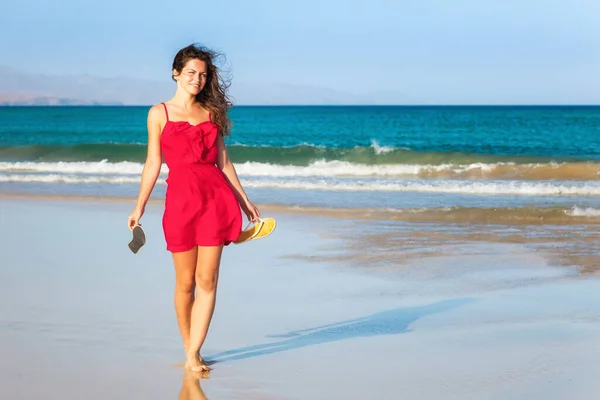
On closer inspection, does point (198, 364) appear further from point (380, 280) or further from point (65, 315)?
point (380, 280)

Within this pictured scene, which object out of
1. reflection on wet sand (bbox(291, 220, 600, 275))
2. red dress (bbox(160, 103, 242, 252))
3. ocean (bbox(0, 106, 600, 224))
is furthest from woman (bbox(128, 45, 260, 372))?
ocean (bbox(0, 106, 600, 224))

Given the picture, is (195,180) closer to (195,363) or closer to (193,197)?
(193,197)

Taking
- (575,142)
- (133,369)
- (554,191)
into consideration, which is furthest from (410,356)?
(575,142)

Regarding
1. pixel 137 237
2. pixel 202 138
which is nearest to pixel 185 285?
pixel 137 237

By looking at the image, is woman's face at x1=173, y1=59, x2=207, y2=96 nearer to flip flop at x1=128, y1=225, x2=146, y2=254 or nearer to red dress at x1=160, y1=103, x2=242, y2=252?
red dress at x1=160, y1=103, x2=242, y2=252

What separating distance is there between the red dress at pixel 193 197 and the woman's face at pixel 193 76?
173 millimetres

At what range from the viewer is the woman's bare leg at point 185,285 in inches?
179

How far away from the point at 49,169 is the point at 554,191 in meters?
12.3

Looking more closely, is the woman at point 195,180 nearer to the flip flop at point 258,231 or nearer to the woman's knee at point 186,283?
the woman's knee at point 186,283

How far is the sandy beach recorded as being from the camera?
4473mm

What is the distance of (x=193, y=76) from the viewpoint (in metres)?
4.54

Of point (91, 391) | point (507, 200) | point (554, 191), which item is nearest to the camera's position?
point (91, 391)

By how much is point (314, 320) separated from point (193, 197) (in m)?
1.73

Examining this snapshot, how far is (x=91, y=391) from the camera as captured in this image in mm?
4312
